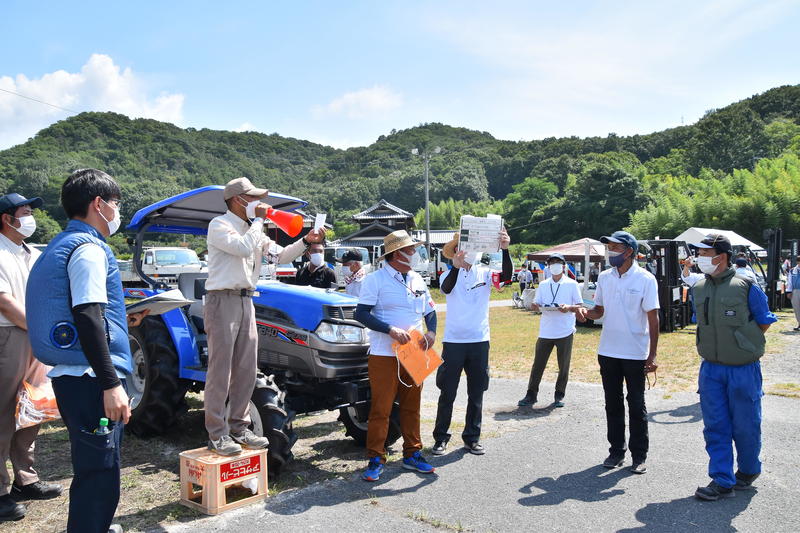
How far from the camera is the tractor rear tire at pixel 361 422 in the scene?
5.57m

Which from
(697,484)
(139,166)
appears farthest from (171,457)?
(139,166)

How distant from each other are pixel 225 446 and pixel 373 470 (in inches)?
48.1

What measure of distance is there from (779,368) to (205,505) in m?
9.20

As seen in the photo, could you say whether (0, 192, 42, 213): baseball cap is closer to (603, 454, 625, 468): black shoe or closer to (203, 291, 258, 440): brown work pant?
(203, 291, 258, 440): brown work pant

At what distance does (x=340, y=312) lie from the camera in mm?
5172

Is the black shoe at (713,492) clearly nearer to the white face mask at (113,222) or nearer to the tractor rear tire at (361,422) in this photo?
the tractor rear tire at (361,422)

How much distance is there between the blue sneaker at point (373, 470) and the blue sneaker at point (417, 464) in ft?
0.92

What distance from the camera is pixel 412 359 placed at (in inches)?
189

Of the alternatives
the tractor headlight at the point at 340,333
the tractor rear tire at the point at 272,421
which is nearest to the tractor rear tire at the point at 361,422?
the tractor headlight at the point at 340,333

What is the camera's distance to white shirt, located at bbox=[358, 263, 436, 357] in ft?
15.8

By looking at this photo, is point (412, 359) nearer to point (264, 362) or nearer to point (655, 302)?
point (264, 362)

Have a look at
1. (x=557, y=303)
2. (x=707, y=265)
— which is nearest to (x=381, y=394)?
(x=707, y=265)

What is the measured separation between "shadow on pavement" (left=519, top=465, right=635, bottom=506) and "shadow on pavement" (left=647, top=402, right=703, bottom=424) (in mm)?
1874

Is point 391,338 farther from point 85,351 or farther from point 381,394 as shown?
point 85,351
